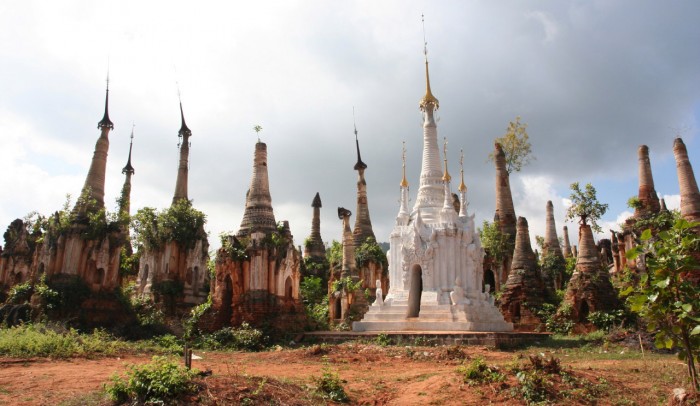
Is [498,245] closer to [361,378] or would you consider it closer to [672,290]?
[361,378]

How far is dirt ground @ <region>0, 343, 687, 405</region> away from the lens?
9.45m

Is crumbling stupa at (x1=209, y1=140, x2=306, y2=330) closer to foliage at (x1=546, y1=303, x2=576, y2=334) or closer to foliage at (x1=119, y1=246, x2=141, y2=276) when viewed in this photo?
foliage at (x1=119, y1=246, x2=141, y2=276)

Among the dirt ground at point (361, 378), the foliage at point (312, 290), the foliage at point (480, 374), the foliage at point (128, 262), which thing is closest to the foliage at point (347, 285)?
the foliage at point (312, 290)

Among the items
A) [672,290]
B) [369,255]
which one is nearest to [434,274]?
[369,255]

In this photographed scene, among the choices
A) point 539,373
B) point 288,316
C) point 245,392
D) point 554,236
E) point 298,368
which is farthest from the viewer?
point 554,236

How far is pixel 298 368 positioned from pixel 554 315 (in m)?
15.2

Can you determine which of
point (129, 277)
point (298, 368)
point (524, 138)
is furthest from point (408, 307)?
point (524, 138)

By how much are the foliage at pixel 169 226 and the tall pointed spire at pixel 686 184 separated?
2449 cm

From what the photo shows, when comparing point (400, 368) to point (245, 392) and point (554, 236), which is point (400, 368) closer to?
point (245, 392)

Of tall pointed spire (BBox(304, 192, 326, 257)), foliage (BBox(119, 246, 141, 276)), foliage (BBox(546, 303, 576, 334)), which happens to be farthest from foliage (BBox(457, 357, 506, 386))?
tall pointed spire (BBox(304, 192, 326, 257))

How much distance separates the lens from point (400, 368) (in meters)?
14.8

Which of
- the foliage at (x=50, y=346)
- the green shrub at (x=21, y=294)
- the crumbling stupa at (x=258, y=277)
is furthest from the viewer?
the green shrub at (x=21, y=294)

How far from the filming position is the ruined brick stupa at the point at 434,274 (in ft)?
71.9

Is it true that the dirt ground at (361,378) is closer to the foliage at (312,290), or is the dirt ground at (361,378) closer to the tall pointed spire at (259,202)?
the tall pointed spire at (259,202)
